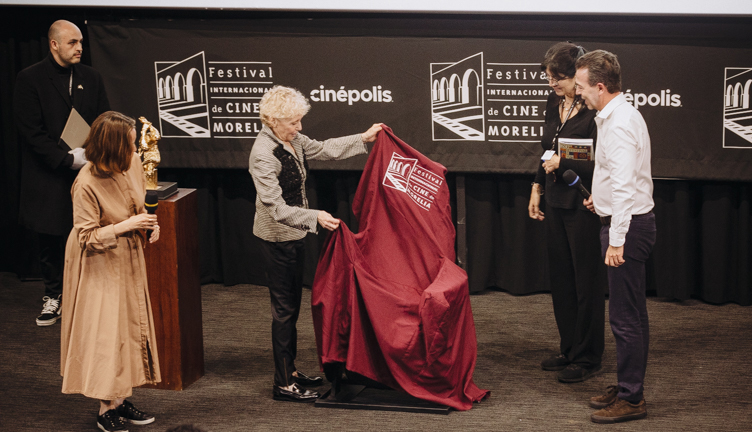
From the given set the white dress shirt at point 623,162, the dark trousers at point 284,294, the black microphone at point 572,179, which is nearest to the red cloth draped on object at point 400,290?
the dark trousers at point 284,294

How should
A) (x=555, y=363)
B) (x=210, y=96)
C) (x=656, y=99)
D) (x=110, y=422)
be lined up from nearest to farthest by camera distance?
1. (x=110, y=422)
2. (x=555, y=363)
3. (x=656, y=99)
4. (x=210, y=96)

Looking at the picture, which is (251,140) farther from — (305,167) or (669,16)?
(669,16)

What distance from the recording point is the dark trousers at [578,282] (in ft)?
11.5

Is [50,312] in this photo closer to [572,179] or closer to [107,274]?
[107,274]

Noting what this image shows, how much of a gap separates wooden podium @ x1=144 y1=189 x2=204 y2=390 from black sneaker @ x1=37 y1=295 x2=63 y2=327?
1.30 meters

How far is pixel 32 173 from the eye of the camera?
14.6 ft

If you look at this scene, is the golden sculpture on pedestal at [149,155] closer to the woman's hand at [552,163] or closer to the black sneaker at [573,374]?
the woman's hand at [552,163]

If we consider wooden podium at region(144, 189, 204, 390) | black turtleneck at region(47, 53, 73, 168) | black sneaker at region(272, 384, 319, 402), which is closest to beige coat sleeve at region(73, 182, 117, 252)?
wooden podium at region(144, 189, 204, 390)

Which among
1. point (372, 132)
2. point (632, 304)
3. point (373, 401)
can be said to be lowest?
point (373, 401)

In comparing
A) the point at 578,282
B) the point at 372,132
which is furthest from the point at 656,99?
the point at 372,132

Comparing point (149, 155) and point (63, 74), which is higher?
point (63, 74)

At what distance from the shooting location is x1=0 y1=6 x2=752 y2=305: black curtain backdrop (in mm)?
4348

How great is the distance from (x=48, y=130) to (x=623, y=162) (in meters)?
3.24

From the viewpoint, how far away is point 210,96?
4.79m
